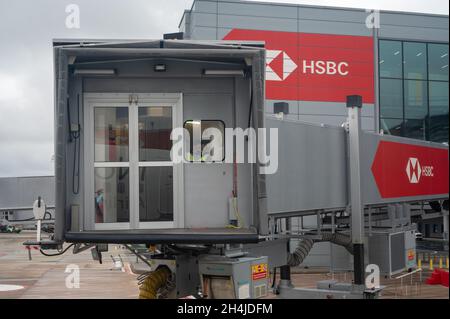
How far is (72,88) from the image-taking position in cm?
723

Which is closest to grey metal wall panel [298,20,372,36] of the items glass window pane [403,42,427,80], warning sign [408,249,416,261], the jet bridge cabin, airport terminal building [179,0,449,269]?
airport terminal building [179,0,449,269]

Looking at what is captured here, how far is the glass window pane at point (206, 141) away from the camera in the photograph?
7.41 metres

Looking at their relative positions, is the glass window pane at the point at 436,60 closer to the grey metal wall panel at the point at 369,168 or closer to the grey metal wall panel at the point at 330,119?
the grey metal wall panel at the point at 330,119

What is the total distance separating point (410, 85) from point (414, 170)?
1189cm

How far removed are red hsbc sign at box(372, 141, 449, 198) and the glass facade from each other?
9.37 metres

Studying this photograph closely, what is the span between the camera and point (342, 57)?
76.1ft

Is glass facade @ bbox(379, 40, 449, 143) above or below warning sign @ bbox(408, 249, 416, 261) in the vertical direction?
above

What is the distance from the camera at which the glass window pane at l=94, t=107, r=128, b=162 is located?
23.8 feet

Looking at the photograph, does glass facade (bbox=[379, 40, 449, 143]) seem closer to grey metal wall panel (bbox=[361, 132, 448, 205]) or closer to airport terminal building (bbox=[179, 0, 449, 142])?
airport terminal building (bbox=[179, 0, 449, 142])

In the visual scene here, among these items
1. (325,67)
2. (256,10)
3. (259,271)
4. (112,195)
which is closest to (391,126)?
(325,67)

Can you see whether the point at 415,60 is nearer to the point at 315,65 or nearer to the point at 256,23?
the point at 315,65

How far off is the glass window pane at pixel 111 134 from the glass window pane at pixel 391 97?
18805 mm

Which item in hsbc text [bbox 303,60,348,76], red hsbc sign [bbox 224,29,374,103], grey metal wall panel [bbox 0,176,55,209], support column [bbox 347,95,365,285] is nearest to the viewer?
support column [bbox 347,95,365,285]
